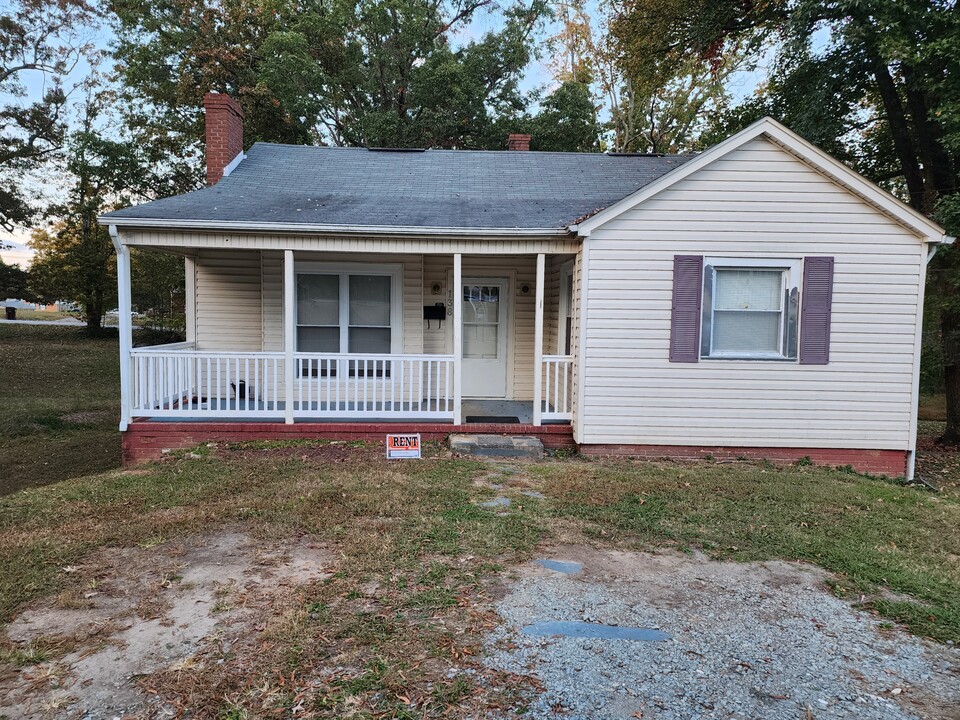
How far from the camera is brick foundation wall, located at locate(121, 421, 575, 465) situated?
26.9 feet

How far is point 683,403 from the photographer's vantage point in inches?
319

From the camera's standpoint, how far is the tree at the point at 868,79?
31.6 ft

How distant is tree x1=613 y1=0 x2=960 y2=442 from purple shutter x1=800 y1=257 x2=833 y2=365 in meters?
3.23

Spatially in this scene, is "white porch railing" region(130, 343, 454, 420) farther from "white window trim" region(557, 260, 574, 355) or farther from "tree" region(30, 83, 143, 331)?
"tree" region(30, 83, 143, 331)

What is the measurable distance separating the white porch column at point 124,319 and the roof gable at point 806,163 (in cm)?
557

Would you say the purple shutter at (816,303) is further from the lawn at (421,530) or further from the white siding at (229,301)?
the white siding at (229,301)

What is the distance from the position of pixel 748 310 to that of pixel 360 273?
5523mm

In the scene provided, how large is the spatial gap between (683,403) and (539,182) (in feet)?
15.4

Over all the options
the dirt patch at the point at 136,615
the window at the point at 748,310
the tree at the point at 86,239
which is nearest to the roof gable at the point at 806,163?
the window at the point at 748,310

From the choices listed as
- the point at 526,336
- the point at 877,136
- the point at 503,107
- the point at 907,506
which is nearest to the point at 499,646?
the point at 907,506

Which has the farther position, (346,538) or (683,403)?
(683,403)

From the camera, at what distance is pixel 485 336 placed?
35.1 feet

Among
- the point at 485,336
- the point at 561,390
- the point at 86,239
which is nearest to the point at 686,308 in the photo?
the point at 561,390

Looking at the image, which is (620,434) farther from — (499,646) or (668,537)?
(499,646)
